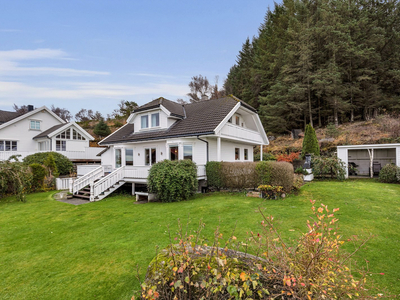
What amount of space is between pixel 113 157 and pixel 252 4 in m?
20.3

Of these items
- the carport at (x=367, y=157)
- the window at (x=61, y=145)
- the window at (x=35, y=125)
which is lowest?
the carport at (x=367, y=157)

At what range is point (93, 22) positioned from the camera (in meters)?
15.8

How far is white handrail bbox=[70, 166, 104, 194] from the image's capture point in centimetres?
1339

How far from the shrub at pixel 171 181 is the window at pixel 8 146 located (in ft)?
82.1

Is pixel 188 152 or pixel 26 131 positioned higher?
pixel 26 131

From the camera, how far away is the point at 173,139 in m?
14.6

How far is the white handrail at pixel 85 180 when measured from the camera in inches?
527

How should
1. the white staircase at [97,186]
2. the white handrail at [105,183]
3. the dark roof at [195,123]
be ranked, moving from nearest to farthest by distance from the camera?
the white handrail at [105,183] → the white staircase at [97,186] → the dark roof at [195,123]

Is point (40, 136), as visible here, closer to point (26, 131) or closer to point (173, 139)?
point (26, 131)

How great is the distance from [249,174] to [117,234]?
7.91m

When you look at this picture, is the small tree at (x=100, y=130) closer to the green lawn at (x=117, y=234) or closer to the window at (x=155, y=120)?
the window at (x=155, y=120)

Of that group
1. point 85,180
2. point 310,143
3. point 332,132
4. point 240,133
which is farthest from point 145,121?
point 332,132

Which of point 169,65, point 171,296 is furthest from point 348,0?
point 171,296

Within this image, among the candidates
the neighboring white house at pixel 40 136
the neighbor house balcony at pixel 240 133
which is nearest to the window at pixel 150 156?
the neighbor house balcony at pixel 240 133
